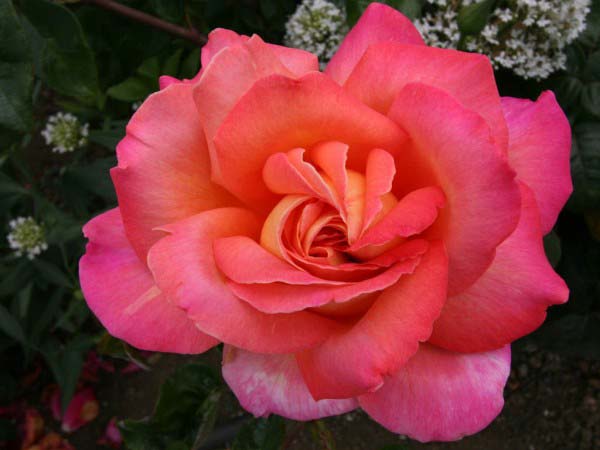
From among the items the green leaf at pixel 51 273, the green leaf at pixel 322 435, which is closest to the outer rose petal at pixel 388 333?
the green leaf at pixel 322 435

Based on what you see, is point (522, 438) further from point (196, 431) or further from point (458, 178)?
point (458, 178)

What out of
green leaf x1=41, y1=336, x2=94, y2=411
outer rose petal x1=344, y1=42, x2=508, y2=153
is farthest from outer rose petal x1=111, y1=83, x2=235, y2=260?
green leaf x1=41, y1=336, x2=94, y2=411

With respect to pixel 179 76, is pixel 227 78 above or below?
above

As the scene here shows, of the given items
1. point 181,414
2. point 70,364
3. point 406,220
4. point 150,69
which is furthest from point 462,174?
point 70,364

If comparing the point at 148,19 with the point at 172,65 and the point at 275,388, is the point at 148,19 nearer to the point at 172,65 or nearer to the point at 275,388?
the point at 172,65

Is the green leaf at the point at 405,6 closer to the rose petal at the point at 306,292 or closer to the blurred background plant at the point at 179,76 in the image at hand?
the blurred background plant at the point at 179,76

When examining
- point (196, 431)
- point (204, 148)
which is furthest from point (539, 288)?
point (196, 431)
